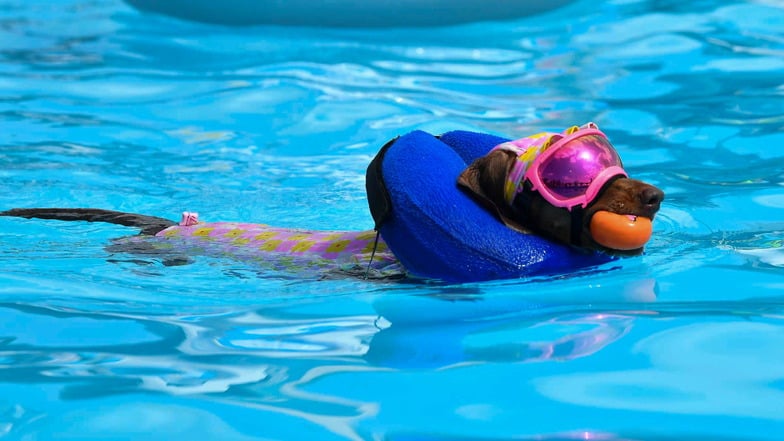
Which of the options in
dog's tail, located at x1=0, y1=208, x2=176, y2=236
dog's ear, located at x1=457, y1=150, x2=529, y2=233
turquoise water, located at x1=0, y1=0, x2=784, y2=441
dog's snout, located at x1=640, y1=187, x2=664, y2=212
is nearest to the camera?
turquoise water, located at x1=0, y1=0, x2=784, y2=441

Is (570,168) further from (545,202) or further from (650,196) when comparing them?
(650,196)

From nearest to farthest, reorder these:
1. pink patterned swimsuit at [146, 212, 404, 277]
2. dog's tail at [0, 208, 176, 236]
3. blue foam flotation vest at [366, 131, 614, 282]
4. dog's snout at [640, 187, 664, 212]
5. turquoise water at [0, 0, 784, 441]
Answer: turquoise water at [0, 0, 784, 441] < dog's snout at [640, 187, 664, 212] < blue foam flotation vest at [366, 131, 614, 282] < pink patterned swimsuit at [146, 212, 404, 277] < dog's tail at [0, 208, 176, 236]

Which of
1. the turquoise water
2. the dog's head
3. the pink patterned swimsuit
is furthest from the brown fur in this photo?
the pink patterned swimsuit

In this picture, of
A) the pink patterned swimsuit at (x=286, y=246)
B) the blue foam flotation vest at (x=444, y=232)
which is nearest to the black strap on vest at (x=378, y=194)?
the blue foam flotation vest at (x=444, y=232)

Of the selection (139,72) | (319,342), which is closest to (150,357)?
(319,342)

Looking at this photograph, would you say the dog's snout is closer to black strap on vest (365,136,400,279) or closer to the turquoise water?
the turquoise water

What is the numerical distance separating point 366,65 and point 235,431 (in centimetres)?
610

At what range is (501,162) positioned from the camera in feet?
11.2

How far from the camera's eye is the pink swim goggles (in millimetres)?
3209

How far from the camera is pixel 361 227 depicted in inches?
195

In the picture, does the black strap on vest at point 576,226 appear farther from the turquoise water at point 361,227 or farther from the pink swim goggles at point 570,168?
the turquoise water at point 361,227

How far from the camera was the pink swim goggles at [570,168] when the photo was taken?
3.21 meters

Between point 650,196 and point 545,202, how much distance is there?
0.31 meters

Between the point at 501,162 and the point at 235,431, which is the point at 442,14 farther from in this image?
the point at 235,431
